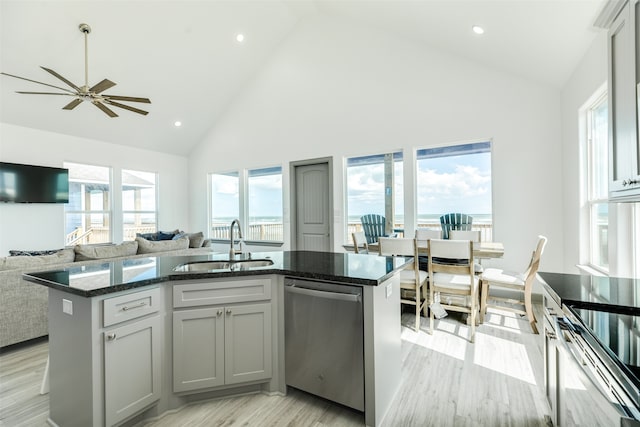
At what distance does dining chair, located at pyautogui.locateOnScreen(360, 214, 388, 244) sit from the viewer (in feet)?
15.9

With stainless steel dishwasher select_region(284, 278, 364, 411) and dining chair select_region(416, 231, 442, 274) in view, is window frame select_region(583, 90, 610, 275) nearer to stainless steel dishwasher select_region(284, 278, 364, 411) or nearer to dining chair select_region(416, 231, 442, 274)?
dining chair select_region(416, 231, 442, 274)

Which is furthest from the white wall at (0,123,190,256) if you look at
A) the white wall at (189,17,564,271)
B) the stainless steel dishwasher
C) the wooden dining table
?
the wooden dining table

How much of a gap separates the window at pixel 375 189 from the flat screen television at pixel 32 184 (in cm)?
515

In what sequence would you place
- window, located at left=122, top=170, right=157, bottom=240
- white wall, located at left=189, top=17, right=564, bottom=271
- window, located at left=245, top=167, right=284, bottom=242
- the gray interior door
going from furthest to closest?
window, located at left=122, top=170, right=157, bottom=240 → window, located at left=245, top=167, right=284, bottom=242 → the gray interior door → white wall, located at left=189, top=17, right=564, bottom=271

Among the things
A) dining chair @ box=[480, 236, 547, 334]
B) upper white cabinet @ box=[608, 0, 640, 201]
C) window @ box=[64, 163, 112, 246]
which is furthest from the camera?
window @ box=[64, 163, 112, 246]

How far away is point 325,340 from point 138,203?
21.7 feet

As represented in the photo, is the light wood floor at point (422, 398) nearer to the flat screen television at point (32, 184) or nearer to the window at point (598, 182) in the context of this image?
the window at point (598, 182)

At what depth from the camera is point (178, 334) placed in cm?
186

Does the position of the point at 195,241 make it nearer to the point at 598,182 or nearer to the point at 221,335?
the point at 221,335

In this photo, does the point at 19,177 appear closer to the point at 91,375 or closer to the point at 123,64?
the point at 123,64

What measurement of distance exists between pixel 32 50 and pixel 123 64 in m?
1.08

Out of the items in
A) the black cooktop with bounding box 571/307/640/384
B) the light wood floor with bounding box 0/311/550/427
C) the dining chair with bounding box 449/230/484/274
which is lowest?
the light wood floor with bounding box 0/311/550/427

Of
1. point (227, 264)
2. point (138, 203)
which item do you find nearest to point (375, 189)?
point (227, 264)

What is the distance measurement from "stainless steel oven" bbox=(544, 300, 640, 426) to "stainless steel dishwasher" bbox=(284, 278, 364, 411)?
907 millimetres
